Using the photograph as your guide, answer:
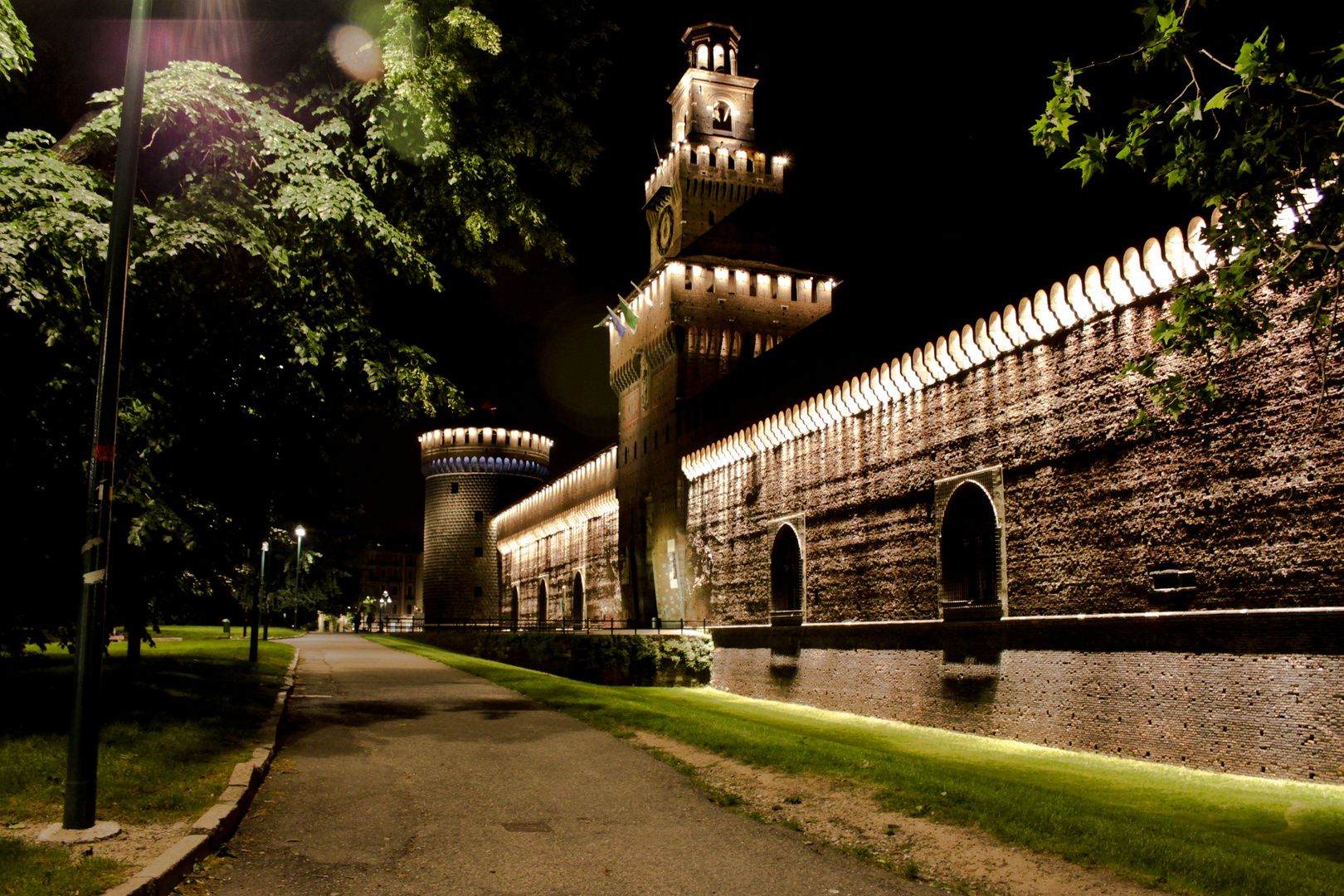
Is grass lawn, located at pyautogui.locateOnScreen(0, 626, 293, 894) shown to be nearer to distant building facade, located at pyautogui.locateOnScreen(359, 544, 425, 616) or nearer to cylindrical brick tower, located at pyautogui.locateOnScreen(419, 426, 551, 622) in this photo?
cylindrical brick tower, located at pyautogui.locateOnScreen(419, 426, 551, 622)

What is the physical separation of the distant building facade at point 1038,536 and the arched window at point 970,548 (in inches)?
1.6

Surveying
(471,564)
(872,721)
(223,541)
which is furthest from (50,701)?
(471,564)

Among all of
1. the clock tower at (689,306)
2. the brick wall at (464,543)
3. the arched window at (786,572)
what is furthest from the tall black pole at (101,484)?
the brick wall at (464,543)

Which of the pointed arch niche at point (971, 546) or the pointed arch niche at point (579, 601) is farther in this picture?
the pointed arch niche at point (579, 601)

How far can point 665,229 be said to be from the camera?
4184 cm

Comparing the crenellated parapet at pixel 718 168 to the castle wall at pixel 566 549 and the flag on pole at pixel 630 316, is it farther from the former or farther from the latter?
the castle wall at pixel 566 549

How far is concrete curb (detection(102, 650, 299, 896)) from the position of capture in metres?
4.63

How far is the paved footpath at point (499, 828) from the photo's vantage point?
5.25 m

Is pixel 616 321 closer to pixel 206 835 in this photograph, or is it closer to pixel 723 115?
pixel 723 115

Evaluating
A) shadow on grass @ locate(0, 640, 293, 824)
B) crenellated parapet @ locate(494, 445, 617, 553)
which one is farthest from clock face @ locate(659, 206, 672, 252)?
shadow on grass @ locate(0, 640, 293, 824)

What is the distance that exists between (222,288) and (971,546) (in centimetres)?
1209

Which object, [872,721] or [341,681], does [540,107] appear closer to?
[341,681]

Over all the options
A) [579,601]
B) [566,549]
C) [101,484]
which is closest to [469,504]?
[566,549]

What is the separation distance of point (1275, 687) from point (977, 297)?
26.7 ft
